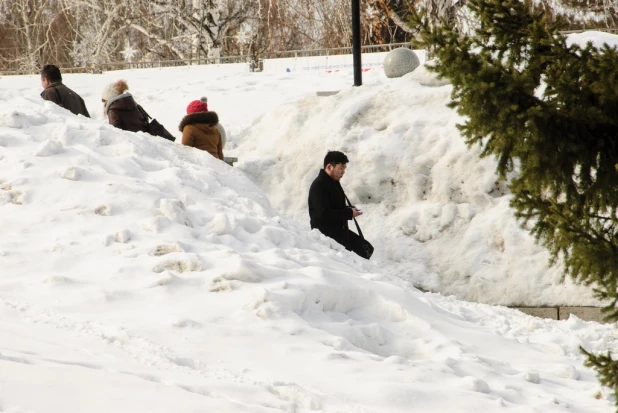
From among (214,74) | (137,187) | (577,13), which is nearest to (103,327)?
(137,187)

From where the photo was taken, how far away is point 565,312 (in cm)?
750

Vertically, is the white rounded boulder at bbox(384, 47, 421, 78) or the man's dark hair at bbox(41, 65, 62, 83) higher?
the man's dark hair at bbox(41, 65, 62, 83)

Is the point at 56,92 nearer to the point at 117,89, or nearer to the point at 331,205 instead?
the point at 117,89

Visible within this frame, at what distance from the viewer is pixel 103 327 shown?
4168 millimetres

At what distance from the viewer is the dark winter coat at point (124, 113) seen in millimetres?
8609

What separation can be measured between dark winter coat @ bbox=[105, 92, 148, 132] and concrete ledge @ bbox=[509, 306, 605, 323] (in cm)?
418

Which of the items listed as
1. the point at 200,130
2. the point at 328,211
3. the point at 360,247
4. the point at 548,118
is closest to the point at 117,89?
the point at 200,130

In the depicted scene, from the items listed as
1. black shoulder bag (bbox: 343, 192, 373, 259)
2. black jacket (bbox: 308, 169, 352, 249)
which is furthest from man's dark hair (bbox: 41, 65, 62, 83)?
black shoulder bag (bbox: 343, 192, 373, 259)

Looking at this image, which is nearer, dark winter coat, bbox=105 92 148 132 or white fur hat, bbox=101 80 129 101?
dark winter coat, bbox=105 92 148 132

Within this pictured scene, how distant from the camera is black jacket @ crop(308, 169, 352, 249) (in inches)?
307

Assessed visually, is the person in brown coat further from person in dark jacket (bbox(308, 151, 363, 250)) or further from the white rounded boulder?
the white rounded boulder

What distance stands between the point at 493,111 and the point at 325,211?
4860mm

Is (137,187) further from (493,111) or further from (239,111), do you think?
(239,111)

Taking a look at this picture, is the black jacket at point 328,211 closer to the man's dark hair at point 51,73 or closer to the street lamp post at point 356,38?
the man's dark hair at point 51,73
